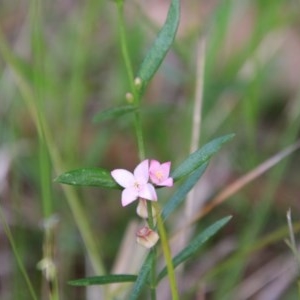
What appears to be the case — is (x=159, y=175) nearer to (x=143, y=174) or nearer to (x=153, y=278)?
(x=143, y=174)

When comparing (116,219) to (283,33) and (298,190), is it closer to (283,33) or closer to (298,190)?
(298,190)

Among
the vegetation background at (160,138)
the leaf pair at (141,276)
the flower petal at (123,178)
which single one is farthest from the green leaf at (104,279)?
the vegetation background at (160,138)

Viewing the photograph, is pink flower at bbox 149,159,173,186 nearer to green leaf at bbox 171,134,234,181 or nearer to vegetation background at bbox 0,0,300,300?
green leaf at bbox 171,134,234,181

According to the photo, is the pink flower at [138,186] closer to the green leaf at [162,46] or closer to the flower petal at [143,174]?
the flower petal at [143,174]

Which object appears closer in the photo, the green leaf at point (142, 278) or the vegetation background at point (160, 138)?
the green leaf at point (142, 278)

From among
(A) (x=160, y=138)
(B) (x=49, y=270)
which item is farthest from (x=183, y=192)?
(A) (x=160, y=138)
